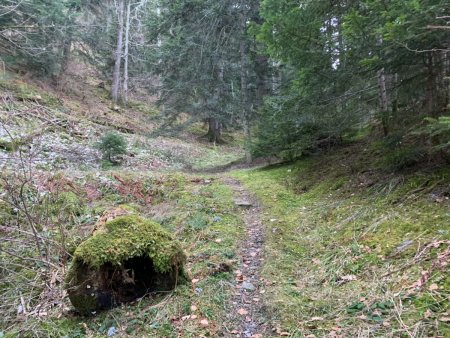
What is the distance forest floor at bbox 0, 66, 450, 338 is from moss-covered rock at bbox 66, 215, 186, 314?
0.16 m

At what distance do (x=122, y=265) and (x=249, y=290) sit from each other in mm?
1497

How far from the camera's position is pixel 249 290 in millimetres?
4043

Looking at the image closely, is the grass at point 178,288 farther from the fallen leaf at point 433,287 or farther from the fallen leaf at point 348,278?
the fallen leaf at point 433,287

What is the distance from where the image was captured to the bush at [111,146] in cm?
1188

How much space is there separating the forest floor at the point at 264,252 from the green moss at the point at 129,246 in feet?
1.44

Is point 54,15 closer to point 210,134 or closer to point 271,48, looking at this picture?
point 210,134

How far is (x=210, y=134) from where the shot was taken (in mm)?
22906

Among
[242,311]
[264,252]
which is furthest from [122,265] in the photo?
[264,252]

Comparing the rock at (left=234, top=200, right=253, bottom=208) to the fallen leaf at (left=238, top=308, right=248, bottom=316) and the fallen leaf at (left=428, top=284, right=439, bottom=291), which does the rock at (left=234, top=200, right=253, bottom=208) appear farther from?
the fallen leaf at (left=428, top=284, right=439, bottom=291)

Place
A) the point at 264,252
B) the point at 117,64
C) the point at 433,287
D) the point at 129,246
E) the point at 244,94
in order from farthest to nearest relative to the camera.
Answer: the point at 117,64 < the point at 244,94 < the point at 264,252 < the point at 129,246 < the point at 433,287

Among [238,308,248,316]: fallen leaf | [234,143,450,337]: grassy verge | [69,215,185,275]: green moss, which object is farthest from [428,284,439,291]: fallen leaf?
[69,215,185,275]: green moss

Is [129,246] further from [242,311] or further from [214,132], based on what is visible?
[214,132]

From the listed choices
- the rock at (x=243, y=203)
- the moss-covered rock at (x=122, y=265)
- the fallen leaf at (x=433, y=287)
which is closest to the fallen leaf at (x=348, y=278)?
the fallen leaf at (x=433, y=287)

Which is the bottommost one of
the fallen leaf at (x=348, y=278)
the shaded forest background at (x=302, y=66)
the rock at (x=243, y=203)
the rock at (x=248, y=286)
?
the rock at (x=248, y=286)
